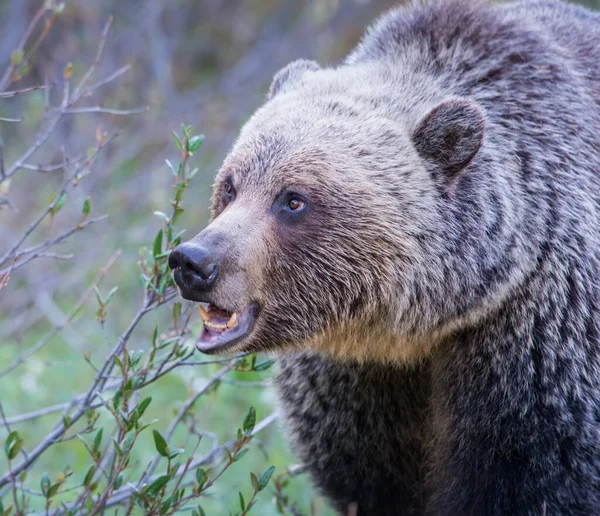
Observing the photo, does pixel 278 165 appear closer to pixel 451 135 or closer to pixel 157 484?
pixel 451 135

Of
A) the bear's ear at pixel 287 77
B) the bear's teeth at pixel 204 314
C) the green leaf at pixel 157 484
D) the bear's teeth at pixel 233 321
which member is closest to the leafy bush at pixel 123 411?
the green leaf at pixel 157 484

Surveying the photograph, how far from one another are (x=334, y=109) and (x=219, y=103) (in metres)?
8.45

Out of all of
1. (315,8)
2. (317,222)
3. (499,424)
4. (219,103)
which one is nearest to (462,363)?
(499,424)

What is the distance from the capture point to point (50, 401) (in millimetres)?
8297

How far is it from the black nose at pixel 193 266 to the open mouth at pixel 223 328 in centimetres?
25

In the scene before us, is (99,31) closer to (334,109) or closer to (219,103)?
(219,103)

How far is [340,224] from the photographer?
3861 millimetres

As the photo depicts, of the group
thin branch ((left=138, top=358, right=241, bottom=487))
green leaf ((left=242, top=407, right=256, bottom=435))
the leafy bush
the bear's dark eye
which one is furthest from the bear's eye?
thin branch ((left=138, top=358, right=241, bottom=487))

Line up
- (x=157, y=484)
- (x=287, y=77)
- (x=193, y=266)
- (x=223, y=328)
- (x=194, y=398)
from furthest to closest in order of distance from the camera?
(x=194, y=398) < (x=287, y=77) < (x=223, y=328) < (x=157, y=484) < (x=193, y=266)

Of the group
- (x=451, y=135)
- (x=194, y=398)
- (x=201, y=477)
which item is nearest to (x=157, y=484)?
(x=201, y=477)

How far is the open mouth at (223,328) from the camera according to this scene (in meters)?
3.72

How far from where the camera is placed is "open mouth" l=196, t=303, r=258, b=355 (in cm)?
372

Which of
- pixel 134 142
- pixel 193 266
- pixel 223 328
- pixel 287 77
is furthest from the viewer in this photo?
pixel 134 142

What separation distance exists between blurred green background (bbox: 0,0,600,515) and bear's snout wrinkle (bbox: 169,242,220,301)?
3.58 metres
